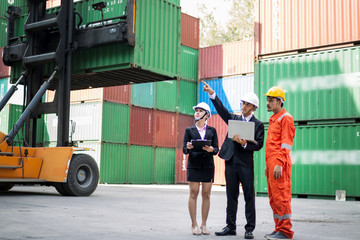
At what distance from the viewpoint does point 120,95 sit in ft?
80.8

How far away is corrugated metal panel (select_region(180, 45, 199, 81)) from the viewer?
1087 inches

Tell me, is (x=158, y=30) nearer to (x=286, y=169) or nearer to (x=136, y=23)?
→ (x=136, y=23)

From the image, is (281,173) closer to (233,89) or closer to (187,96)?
(233,89)

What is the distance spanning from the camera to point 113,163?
79.0 feet

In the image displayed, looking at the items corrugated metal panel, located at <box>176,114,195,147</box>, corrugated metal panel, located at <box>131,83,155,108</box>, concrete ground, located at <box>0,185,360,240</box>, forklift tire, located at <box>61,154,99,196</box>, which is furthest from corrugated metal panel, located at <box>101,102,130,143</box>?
concrete ground, located at <box>0,185,360,240</box>

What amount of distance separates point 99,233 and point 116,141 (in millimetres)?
19046

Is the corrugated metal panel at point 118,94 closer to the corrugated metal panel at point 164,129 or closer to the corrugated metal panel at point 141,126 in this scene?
the corrugated metal panel at point 141,126

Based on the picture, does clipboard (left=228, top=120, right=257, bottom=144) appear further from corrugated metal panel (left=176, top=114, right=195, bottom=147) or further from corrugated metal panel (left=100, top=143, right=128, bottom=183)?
corrugated metal panel (left=176, top=114, right=195, bottom=147)

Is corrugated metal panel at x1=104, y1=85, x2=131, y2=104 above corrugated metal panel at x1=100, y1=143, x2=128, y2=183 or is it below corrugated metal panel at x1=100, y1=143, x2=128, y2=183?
above

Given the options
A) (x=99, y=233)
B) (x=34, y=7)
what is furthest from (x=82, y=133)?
(x=99, y=233)

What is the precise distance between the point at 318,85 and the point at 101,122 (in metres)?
12.2

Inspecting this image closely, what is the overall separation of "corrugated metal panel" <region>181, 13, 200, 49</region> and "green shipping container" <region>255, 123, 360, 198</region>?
14.6 meters

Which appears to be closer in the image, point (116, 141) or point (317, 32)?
point (317, 32)

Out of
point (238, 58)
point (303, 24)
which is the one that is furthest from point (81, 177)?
point (238, 58)
